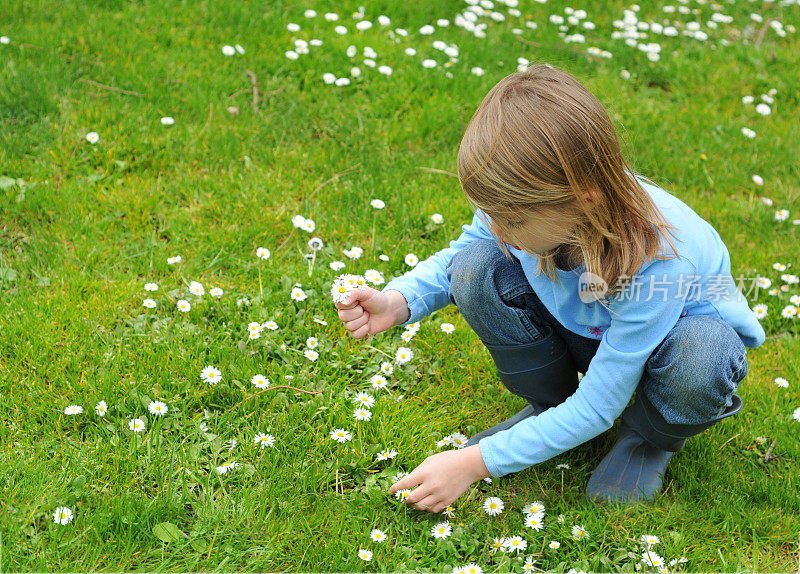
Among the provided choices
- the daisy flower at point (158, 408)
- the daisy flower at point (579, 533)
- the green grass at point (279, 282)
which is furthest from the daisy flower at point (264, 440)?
the daisy flower at point (579, 533)

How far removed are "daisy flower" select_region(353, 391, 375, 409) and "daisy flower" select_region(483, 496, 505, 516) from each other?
481mm

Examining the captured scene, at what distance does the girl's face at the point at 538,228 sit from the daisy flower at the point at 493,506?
74 centimetres

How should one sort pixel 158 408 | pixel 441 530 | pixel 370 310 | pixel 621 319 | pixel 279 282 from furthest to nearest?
pixel 279 282 → pixel 158 408 → pixel 370 310 → pixel 441 530 → pixel 621 319

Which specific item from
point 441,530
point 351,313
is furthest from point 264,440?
point 441,530

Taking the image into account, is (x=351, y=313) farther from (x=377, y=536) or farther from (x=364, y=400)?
(x=377, y=536)

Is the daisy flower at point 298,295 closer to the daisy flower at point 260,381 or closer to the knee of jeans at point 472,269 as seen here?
the daisy flower at point 260,381

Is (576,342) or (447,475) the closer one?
(447,475)

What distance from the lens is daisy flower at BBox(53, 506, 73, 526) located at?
1.91 meters

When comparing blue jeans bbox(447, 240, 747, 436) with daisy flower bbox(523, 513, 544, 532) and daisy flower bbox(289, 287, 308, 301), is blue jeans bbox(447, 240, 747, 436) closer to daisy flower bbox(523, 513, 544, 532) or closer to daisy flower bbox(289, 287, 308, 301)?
daisy flower bbox(523, 513, 544, 532)

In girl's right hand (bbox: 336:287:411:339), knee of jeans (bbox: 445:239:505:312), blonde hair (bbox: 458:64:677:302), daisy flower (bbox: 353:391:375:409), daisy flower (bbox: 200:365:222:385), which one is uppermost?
blonde hair (bbox: 458:64:677:302)

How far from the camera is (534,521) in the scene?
2.10 metres

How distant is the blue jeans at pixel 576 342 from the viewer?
1.85 m

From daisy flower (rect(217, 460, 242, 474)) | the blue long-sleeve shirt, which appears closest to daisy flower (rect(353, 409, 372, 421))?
daisy flower (rect(217, 460, 242, 474))

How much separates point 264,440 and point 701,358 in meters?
1.20
